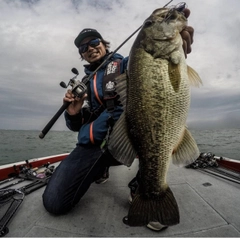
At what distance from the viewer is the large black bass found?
1896mm

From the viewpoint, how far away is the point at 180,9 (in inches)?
83.9

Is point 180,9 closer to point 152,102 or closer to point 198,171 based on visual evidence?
point 152,102

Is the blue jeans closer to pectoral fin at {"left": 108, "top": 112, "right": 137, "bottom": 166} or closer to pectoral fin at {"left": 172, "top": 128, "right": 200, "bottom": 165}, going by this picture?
pectoral fin at {"left": 108, "top": 112, "right": 137, "bottom": 166}

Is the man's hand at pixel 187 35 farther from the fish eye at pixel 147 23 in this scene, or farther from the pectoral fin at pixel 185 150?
the pectoral fin at pixel 185 150

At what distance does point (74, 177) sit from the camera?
3137mm

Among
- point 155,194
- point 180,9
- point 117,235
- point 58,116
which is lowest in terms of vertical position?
point 117,235

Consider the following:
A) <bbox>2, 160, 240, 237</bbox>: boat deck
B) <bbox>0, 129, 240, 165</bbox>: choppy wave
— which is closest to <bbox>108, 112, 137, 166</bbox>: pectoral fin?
<bbox>2, 160, 240, 237</bbox>: boat deck

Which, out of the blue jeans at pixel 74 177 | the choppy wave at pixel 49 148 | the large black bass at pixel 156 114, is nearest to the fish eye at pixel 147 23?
the large black bass at pixel 156 114

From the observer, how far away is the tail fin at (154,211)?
196 cm

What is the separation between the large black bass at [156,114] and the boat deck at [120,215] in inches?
22.9

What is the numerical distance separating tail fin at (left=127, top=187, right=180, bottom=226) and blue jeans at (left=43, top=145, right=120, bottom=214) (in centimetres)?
127

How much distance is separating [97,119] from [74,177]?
1.04m

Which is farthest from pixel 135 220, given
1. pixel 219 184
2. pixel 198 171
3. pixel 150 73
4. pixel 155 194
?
pixel 198 171

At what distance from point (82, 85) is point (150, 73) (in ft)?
4.07
